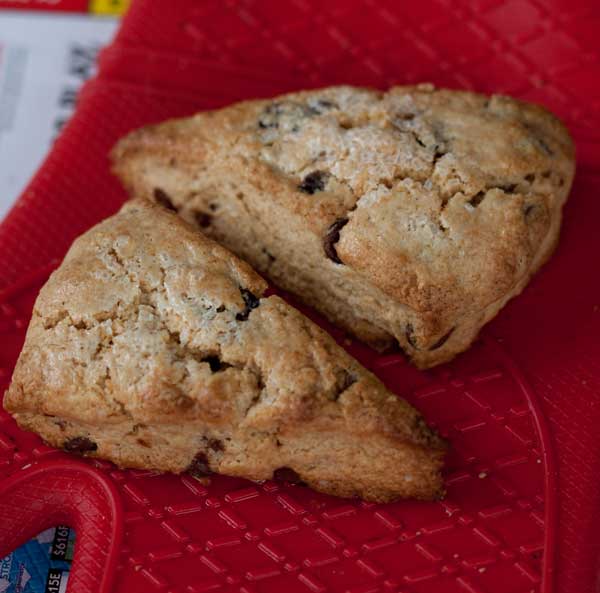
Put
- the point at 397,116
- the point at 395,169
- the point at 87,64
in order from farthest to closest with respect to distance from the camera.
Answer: the point at 87,64 < the point at 397,116 < the point at 395,169

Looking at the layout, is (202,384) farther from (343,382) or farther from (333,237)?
(333,237)

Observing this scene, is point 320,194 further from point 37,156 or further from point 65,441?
point 37,156

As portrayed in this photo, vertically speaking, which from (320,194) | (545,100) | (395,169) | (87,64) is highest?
(545,100)

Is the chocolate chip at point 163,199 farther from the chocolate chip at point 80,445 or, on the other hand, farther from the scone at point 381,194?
the chocolate chip at point 80,445

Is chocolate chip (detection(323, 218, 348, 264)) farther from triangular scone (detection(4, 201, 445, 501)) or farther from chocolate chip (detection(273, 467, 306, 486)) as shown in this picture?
chocolate chip (detection(273, 467, 306, 486))

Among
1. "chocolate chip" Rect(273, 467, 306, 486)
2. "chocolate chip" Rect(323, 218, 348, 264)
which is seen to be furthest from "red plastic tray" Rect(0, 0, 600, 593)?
"chocolate chip" Rect(323, 218, 348, 264)

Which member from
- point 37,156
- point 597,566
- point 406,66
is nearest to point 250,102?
point 406,66
